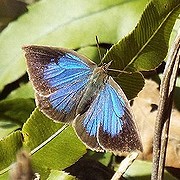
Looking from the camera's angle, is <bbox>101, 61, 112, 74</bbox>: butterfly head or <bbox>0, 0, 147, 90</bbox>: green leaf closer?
<bbox>101, 61, 112, 74</bbox>: butterfly head

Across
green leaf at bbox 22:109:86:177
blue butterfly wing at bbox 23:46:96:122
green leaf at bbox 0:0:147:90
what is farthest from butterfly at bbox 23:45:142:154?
green leaf at bbox 0:0:147:90

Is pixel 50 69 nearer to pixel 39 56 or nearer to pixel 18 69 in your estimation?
pixel 39 56

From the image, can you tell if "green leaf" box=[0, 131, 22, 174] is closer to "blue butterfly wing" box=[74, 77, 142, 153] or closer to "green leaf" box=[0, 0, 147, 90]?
"blue butterfly wing" box=[74, 77, 142, 153]

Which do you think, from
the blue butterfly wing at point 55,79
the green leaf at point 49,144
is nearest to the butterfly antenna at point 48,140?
the green leaf at point 49,144

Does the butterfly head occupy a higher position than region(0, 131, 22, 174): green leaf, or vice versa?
the butterfly head

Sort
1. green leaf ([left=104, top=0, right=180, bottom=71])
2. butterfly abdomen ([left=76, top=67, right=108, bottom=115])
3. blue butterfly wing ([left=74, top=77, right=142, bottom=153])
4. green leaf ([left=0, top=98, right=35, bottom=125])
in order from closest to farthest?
1. blue butterfly wing ([left=74, top=77, right=142, bottom=153])
2. butterfly abdomen ([left=76, top=67, right=108, bottom=115])
3. green leaf ([left=104, top=0, right=180, bottom=71])
4. green leaf ([left=0, top=98, right=35, bottom=125])

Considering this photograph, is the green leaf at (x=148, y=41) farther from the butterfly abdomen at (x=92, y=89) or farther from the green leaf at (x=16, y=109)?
the green leaf at (x=16, y=109)
